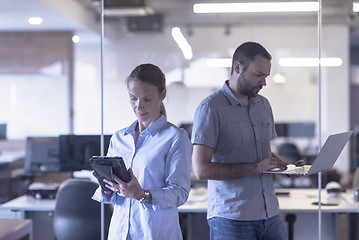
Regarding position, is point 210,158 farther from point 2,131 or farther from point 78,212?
point 2,131

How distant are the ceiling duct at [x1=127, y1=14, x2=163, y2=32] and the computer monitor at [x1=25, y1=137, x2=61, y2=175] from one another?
14.4ft

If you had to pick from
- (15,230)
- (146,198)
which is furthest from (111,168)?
(15,230)

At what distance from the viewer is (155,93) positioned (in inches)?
89.0

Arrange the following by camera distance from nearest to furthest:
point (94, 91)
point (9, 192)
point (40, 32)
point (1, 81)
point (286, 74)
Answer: point (9, 192)
point (1, 81)
point (40, 32)
point (94, 91)
point (286, 74)

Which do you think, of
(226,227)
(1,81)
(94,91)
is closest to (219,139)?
(226,227)

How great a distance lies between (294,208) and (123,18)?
5.88 meters

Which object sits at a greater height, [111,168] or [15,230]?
[111,168]

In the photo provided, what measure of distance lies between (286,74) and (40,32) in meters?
4.49

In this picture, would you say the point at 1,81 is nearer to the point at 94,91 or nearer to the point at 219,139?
the point at 94,91

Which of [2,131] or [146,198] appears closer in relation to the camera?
[146,198]

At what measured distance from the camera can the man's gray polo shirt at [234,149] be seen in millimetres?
2656

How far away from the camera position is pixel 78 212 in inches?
166

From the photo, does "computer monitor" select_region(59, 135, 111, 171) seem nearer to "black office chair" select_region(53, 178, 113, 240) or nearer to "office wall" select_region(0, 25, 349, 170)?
"black office chair" select_region(53, 178, 113, 240)

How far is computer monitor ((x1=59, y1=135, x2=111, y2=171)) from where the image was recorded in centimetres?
490
